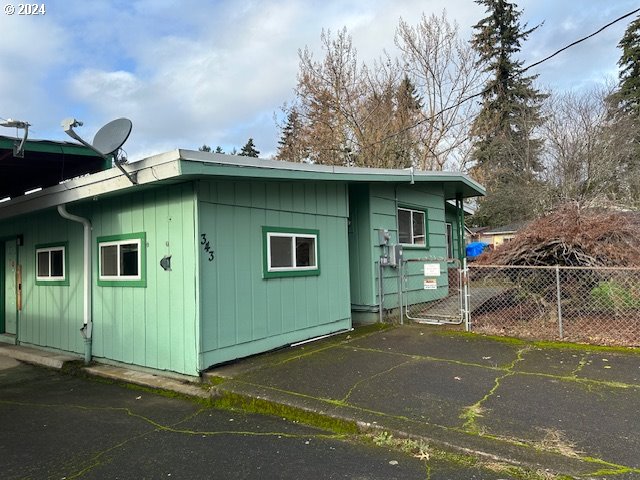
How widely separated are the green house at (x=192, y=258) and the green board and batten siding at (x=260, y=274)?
19 mm

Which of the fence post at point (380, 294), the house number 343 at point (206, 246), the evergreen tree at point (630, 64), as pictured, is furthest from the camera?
the evergreen tree at point (630, 64)

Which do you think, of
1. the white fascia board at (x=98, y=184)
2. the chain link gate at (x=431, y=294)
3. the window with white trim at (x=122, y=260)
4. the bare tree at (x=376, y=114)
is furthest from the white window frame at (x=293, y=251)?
the bare tree at (x=376, y=114)

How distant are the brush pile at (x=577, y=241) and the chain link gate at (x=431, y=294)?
37.3 inches

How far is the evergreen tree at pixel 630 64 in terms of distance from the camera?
27.5m

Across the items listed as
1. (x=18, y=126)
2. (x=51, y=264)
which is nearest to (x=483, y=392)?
(x=18, y=126)

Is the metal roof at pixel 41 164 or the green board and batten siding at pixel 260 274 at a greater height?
the metal roof at pixel 41 164

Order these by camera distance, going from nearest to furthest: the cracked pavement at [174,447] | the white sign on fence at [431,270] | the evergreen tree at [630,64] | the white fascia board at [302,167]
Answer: the cracked pavement at [174,447]
the white fascia board at [302,167]
the white sign on fence at [431,270]
the evergreen tree at [630,64]

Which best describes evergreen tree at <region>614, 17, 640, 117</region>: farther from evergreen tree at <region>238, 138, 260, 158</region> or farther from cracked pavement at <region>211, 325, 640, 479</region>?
evergreen tree at <region>238, 138, 260, 158</region>

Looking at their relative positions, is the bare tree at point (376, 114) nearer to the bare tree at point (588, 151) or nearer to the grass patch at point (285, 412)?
the bare tree at point (588, 151)

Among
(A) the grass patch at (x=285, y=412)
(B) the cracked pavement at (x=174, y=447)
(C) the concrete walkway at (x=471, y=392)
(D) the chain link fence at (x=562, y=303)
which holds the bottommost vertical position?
(B) the cracked pavement at (x=174, y=447)

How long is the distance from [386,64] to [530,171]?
1103 centimetres

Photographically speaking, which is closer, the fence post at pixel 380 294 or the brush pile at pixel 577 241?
the brush pile at pixel 577 241

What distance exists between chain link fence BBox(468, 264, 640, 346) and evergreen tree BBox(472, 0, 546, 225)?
56.7 feet

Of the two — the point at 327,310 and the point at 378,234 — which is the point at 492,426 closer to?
the point at 327,310
